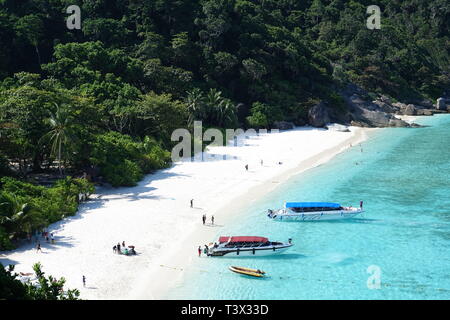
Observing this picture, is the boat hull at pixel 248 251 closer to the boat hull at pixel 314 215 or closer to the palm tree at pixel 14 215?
the boat hull at pixel 314 215

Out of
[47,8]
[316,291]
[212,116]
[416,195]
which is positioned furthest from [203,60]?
[316,291]

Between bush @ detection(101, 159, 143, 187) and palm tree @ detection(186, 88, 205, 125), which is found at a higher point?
palm tree @ detection(186, 88, 205, 125)

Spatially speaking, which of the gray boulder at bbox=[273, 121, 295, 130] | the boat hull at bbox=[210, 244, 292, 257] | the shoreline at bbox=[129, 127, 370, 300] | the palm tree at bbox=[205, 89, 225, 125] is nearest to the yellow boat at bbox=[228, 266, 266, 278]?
the boat hull at bbox=[210, 244, 292, 257]

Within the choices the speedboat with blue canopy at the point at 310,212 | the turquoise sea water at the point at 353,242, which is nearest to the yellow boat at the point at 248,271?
the turquoise sea water at the point at 353,242

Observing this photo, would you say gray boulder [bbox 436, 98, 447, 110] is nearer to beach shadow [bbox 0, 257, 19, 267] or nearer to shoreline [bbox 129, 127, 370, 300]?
shoreline [bbox 129, 127, 370, 300]

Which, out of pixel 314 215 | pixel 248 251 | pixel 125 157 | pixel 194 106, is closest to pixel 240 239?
pixel 248 251

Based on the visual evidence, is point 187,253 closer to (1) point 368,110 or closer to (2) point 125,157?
(2) point 125,157
